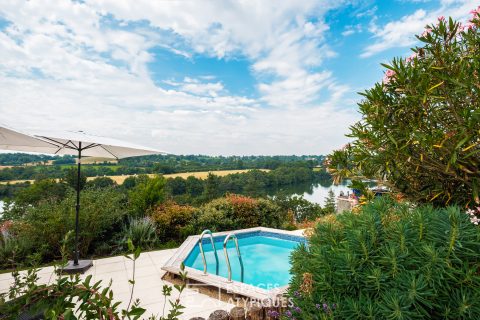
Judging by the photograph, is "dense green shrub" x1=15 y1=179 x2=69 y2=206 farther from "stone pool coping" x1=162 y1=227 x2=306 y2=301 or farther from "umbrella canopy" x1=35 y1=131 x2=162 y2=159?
"stone pool coping" x1=162 y1=227 x2=306 y2=301

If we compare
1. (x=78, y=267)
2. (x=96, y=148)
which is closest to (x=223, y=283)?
(x=78, y=267)

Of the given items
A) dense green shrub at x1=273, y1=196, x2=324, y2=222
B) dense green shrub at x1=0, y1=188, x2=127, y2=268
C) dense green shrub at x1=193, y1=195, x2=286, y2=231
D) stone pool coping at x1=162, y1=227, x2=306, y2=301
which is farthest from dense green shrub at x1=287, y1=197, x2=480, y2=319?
dense green shrub at x1=273, y1=196, x2=324, y2=222

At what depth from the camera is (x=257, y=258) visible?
8.04 meters

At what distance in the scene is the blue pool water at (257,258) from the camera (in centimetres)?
666

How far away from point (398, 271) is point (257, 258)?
Answer: 22.3ft

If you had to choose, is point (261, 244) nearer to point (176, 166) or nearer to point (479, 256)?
point (479, 256)

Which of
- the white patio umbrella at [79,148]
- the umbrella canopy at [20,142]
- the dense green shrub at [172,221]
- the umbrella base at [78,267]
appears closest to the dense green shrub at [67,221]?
the umbrella base at [78,267]

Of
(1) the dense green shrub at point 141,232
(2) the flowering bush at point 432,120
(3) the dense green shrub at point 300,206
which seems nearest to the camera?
(2) the flowering bush at point 432,120

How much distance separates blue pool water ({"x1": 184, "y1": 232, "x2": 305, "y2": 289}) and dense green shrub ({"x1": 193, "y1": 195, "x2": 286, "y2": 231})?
25.2 inches

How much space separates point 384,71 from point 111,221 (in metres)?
7.15

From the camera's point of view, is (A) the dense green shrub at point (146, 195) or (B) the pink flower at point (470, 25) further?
(A) the dense green shrub at point (146, 195)

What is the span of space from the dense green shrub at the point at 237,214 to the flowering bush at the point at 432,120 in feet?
20.1

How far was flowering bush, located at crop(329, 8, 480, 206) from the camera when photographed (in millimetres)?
2479

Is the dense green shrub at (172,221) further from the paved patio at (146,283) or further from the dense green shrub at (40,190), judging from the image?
the dense green shrub at (40,190)
